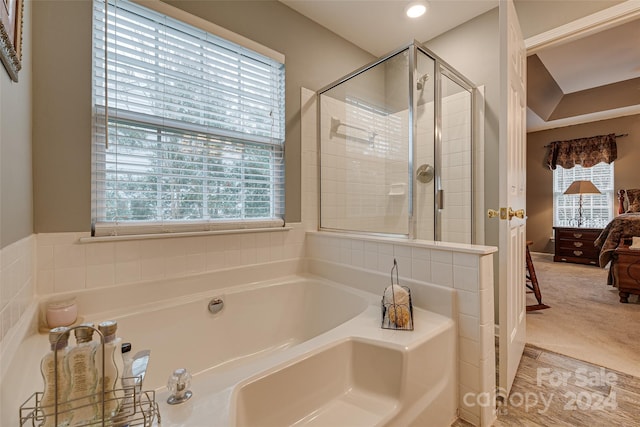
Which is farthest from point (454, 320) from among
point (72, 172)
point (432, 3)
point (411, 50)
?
point (432, 3)

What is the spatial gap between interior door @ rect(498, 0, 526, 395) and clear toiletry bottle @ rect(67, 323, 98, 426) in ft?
5.16

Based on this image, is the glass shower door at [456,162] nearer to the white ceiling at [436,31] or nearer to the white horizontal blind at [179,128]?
the white ceiling at [436,31]

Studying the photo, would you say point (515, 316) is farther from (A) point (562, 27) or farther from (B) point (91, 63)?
(B) point (91, 63)

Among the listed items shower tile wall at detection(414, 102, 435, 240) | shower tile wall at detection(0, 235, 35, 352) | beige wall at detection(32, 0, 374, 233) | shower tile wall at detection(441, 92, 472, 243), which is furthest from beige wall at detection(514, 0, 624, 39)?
shower tile wall at detection(0, 235, 35, 352)

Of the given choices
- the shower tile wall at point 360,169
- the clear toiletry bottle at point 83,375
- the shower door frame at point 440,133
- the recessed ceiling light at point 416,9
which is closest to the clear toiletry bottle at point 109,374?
the clear toiletry bottle at point 83,375

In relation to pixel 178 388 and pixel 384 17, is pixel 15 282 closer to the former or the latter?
pixel 178 388

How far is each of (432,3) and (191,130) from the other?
6.62ft

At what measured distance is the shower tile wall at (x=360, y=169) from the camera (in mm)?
2215

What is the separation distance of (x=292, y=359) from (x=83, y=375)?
552 mm

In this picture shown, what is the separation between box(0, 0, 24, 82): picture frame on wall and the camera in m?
0.79

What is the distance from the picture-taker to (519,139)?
1.73 m

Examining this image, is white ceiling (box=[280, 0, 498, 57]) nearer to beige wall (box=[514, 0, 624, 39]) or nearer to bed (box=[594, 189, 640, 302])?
beige wall (box=[514, 0, 624, 39])

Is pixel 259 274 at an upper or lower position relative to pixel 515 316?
upper

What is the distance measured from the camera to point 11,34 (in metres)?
0.88
